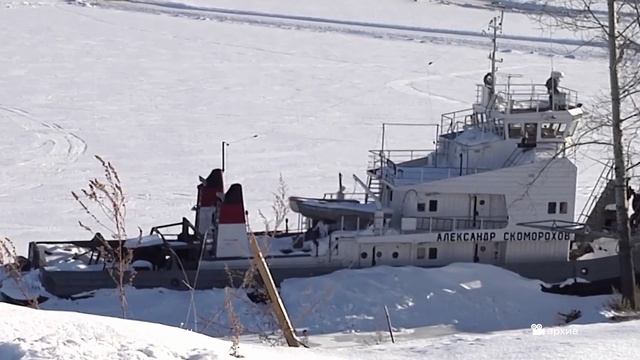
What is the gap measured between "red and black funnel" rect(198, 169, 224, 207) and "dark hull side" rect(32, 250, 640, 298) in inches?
50.1

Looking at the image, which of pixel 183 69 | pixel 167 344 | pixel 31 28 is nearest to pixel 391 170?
pixel 167 344

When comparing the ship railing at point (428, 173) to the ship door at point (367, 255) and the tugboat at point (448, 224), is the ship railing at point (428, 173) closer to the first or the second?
the tugboat at point (448, 224)

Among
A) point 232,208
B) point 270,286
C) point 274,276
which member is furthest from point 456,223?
point 270,286

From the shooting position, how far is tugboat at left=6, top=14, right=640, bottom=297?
1766cm

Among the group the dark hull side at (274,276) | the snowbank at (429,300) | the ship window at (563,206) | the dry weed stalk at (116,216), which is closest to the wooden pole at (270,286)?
the dry weed stalk at (116,216)

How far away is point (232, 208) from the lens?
16.8 m

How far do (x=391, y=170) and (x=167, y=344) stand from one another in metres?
12.0

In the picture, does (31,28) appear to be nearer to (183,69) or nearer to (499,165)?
(183,69)

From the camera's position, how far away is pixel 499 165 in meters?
18.6

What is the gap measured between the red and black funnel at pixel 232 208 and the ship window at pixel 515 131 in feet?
15.5

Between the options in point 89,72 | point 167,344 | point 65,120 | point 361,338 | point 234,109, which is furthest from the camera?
point 89,72

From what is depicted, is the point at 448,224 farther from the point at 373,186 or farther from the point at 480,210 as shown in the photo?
the point at 373,186

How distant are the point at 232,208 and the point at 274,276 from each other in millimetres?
1457

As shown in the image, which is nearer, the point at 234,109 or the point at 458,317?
the point at 458,317
